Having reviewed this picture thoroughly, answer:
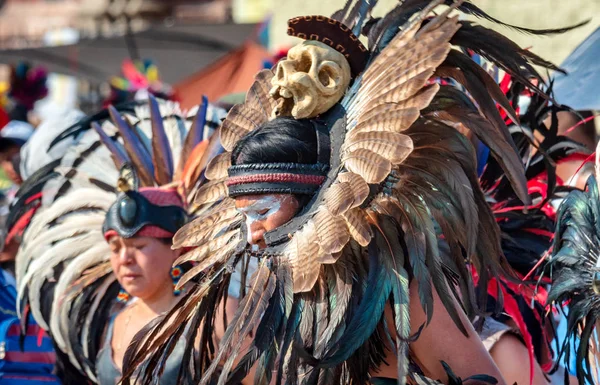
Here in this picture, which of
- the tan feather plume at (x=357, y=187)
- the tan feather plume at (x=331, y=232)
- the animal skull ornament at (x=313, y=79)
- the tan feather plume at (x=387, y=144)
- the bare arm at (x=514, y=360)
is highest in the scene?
the animal skull ornament at (x=313, y=79)

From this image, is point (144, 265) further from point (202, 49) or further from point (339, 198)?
point (202, 49)

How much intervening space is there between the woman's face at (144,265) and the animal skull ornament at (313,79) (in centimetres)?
140

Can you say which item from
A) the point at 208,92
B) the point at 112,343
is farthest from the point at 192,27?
the point at 112,343

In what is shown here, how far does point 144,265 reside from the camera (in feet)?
12.0

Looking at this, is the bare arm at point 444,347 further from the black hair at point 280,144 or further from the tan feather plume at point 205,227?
the tan feather plume at point 205,227

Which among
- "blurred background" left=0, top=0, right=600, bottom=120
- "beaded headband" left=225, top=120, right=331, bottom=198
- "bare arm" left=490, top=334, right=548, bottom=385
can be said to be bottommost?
"blurred background" left=0, top=0, right=600, bottom=120

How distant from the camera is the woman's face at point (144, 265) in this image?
363cm

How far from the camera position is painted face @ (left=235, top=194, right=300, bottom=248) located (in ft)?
7.65

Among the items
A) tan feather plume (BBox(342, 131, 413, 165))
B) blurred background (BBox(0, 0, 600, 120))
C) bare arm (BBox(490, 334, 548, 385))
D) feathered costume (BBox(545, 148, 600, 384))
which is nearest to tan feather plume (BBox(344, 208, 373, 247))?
tan feather plume (BBox(342, 131, 413, 165))

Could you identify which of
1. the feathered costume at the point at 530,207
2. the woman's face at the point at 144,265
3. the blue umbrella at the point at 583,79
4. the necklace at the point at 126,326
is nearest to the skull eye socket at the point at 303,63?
the feathered costume at the point at 530,207

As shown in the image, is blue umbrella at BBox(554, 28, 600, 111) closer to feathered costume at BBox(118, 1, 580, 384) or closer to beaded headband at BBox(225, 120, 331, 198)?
feathered costume at BBox(118, 1, 580, 384)

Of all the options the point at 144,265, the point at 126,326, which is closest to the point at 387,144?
the point at 144,265

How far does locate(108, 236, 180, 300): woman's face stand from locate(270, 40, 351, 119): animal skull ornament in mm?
1399

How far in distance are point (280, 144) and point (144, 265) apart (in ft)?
4.83
